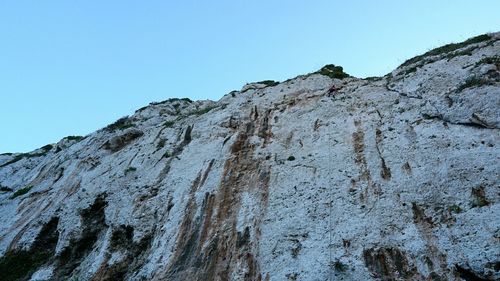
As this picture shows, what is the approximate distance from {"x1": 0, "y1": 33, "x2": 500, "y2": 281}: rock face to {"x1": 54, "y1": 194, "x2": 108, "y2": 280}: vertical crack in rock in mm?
61

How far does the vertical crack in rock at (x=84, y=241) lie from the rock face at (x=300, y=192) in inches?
2.4

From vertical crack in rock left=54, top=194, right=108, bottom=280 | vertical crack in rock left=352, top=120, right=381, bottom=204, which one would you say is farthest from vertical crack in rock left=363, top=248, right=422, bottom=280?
vertical crack in rock left=54, top=194, right=108, bottom=280

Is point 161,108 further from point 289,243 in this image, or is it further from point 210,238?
point 289,243

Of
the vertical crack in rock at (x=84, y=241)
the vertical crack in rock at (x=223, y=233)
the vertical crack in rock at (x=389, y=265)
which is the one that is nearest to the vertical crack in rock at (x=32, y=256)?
the vertical crack in rock at (x=84, y=241)

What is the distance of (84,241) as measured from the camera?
2086 centimetres

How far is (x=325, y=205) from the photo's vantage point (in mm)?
16266

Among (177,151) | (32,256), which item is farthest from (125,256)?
(177,151)

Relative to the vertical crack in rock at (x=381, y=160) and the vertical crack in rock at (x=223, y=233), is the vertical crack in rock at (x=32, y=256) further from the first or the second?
the vertical crack in rock at (x=381, y=160)

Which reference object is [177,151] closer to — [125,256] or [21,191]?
[125,256]

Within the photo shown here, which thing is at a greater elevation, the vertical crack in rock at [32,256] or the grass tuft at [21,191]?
the grass tuft at [21,191]

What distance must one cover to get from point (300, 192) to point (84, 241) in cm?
1047

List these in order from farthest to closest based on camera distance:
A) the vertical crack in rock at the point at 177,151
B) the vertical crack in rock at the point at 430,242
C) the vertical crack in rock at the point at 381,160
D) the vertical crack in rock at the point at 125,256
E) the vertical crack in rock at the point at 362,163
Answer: the vertical crack in rock at the point at 177,151 → the vertical crack in rock at the point at 125,256 → the vertical crack in rock at the point at 381,160 → the vertical crack in rock at the point at 362,163 → the vertical crack in rock at the point at 430,242

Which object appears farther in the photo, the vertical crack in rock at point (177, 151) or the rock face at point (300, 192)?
the vertical crack in rock at point (177, 151)

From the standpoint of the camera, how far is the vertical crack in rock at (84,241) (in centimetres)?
1975
